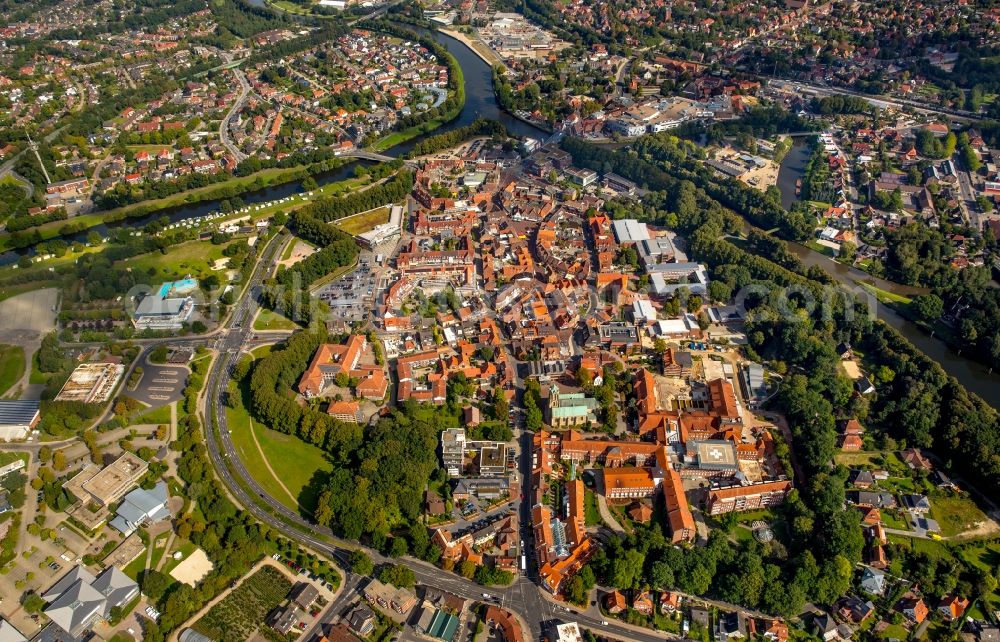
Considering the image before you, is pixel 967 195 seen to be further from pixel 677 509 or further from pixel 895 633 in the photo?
pixel 677 509

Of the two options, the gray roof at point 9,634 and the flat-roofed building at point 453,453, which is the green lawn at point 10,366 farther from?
the flat-roofed building at point 453,453

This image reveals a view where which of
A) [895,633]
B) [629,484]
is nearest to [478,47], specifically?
[629,484]

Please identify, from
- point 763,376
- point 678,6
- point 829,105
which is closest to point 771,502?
point 763,376

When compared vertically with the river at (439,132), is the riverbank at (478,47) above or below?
above

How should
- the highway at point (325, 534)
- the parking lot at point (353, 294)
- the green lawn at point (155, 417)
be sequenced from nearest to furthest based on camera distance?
the highway at point (325, 534)
the green lawn at point (155, 417)
the parking lot at point (353, 294)

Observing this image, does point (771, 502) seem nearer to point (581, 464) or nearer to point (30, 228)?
point (581, 464)

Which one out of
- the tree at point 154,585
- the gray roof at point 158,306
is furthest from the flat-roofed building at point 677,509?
the gray roof at point 158,306
